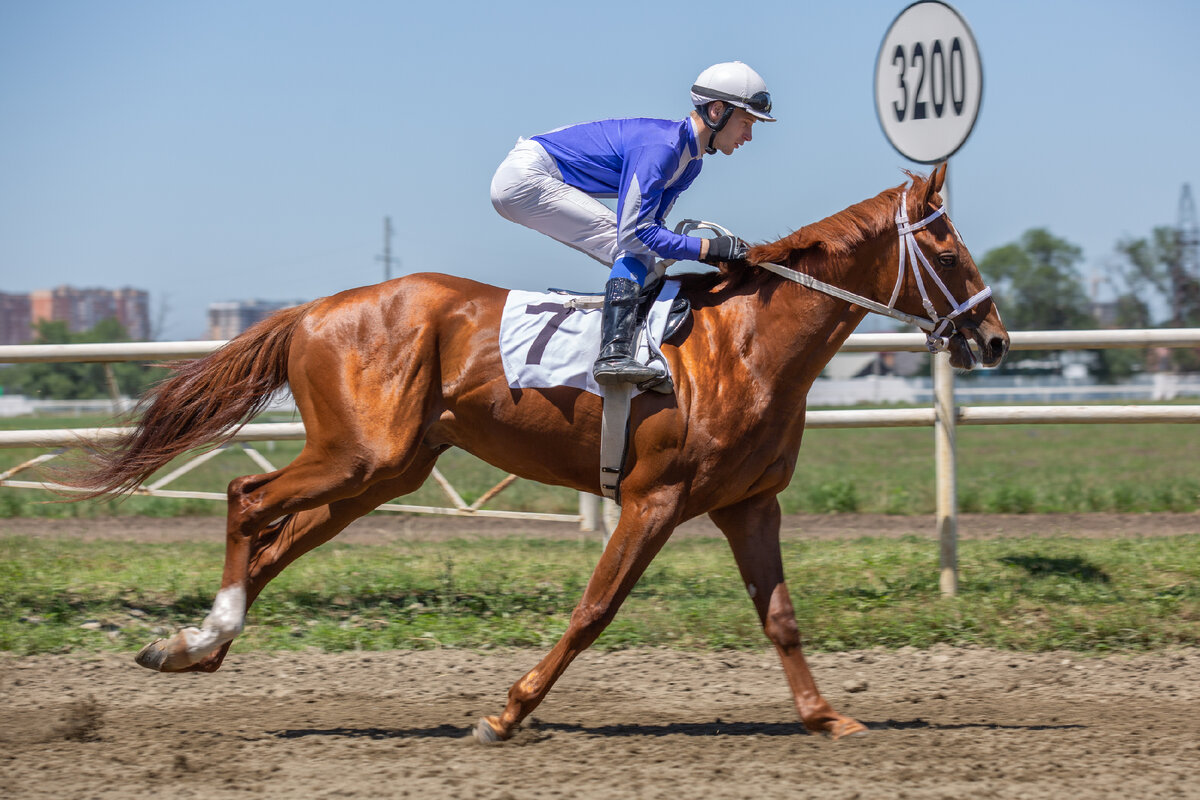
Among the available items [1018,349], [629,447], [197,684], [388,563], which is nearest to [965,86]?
[1018,349]

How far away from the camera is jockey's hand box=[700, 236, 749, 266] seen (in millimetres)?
4547

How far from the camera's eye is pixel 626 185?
14.5ft

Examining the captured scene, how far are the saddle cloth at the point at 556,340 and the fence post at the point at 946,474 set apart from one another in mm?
2321

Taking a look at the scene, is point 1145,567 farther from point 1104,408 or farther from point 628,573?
point 628,573

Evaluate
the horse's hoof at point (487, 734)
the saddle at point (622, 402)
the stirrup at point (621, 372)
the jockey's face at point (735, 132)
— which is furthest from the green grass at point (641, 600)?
the jockey's face at point (735, 132)

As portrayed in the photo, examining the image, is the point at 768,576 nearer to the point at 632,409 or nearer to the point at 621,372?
the point at 632,409

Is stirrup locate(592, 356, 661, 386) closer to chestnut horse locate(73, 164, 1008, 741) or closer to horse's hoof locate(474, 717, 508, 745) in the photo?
chestnut horse locate(73, 164, 1008, 741)

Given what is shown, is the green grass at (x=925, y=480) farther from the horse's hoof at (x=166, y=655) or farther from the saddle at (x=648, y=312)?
the saddle at (x=648, y=312)

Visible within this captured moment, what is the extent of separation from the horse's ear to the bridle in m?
0.06

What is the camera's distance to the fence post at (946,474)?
6207 mm

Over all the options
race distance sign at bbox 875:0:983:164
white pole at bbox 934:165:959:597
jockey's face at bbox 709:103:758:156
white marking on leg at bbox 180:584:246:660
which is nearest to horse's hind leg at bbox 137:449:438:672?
white marking on leg at bbox 180:584:246:660

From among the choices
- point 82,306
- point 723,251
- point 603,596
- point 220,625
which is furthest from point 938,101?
point 82,306

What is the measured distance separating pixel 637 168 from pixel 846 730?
92.5 inches

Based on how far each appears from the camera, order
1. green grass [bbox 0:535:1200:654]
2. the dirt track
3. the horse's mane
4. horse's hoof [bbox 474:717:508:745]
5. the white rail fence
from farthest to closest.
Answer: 1. the white rail fence
2. green grass [bbox 0:535:1200:654]
3. the horse's mane
4. horse's hoof [bbox 474:717:508:745]
5. the dirt track
